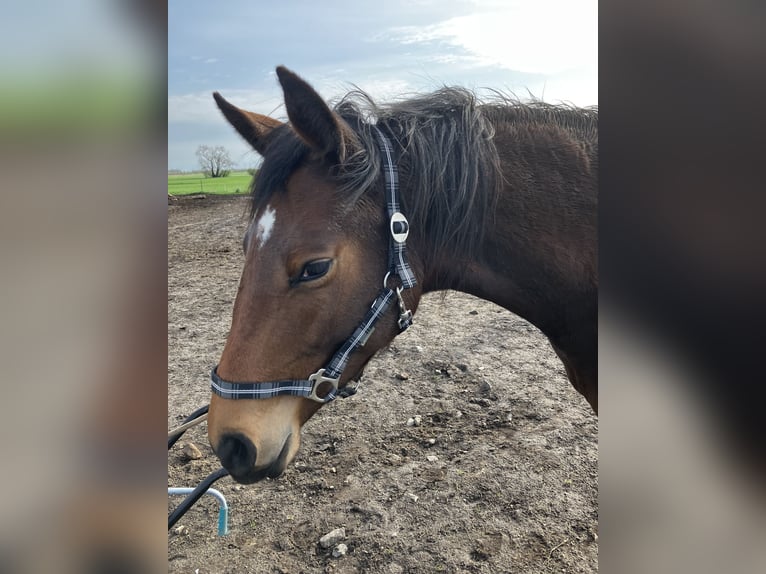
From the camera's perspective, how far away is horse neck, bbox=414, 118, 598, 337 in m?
1.56

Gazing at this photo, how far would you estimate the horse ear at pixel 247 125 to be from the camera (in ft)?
5.73

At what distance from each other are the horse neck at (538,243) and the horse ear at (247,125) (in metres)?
0.70

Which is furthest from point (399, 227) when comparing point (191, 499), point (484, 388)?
point (484, 388)

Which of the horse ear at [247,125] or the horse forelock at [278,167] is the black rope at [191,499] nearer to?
the horse forelock at [278,167]

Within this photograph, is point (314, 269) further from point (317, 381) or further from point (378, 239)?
point (317, 381)

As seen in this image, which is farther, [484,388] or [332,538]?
[484,388]

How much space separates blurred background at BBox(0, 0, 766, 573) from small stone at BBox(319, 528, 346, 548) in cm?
219

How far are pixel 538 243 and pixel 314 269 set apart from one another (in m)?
0.73

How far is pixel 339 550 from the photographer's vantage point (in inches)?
95.3

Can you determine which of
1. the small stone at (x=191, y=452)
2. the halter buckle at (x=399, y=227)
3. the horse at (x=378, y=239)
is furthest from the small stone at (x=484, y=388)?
the halter buckle at (x=399, y=227)

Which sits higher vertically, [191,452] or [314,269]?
[314,269]

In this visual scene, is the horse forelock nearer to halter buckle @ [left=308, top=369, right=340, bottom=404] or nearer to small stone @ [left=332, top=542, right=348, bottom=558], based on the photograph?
halter buckle @ [left=308, top=369, right=340, bottom=404]
